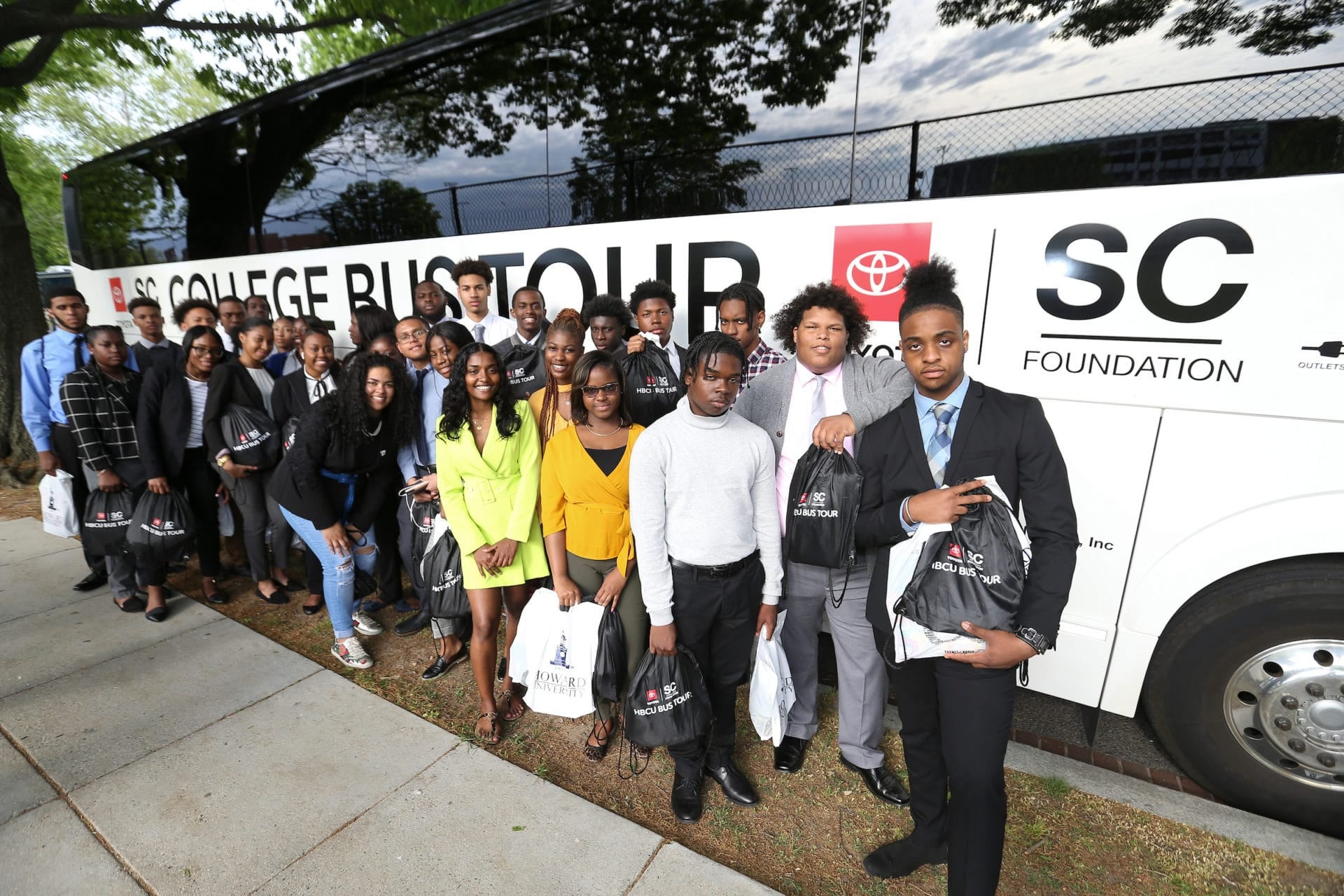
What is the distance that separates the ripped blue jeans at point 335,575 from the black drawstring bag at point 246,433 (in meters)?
0.67

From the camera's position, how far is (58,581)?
496 centimetres

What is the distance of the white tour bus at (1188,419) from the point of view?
2.21 metres

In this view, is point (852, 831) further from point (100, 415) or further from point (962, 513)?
point (100, 415)

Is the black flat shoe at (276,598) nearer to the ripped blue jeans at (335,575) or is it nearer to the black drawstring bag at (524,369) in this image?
the ripped blue jeans at (335,575)

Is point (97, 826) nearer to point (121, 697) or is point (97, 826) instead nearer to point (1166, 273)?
point (121, 697)

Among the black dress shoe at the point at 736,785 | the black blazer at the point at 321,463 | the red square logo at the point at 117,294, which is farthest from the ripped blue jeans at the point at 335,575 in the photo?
the red square logo at the point at 117,294

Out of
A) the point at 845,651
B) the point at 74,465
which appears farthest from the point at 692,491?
the point at 74,465

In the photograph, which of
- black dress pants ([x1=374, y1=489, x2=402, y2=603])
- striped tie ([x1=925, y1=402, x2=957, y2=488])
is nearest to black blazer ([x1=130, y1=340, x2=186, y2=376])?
black dress pants ([x1=374, y1=489, x2=402, y2=603])

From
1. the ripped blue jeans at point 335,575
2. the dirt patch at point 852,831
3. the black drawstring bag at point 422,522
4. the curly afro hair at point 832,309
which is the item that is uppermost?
the curly afro hair at point 832,309

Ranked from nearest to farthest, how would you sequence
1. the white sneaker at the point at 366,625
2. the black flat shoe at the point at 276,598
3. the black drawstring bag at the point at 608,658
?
1. the black drawstring bag at the point at 608,658
2. the white sneaker at the point at 366,625
3. the black flat shoe at the point at 276,598

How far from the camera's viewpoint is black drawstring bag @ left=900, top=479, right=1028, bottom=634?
5.73 feet

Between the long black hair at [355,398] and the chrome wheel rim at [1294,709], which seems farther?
the long black hair at [355,398]

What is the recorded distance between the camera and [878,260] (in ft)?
9.43

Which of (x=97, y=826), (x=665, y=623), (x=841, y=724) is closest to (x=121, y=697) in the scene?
(x=97, y=826)
